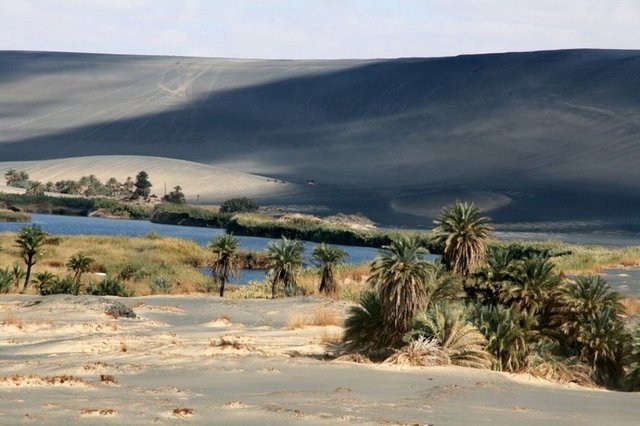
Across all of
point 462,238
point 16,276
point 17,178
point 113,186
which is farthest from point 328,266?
point 17,178

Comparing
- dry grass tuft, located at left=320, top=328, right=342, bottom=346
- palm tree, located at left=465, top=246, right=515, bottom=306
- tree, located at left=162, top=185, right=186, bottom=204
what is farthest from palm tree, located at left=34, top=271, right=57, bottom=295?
tree, located at left=162, top=185, right=186, bottom=204

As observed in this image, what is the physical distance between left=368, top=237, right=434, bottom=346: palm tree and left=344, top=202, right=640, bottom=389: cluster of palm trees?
2 cm

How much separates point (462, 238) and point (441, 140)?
5575 inches

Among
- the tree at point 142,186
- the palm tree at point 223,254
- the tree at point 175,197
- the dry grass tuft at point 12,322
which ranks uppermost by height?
the tree at point 142,186

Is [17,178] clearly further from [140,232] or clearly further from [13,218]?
[140,232]

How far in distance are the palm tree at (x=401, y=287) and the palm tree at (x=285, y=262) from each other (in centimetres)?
1909

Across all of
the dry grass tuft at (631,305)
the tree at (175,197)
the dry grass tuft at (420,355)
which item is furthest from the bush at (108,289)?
the tree at (175,197)

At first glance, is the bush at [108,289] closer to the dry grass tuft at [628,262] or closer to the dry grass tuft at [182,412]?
the dry grass tuft at [628,262]

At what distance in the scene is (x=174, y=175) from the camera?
142375 millimetres

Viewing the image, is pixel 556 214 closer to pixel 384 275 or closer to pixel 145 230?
pixel 145 230

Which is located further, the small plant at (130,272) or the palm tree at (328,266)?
the small plant at (130,272)

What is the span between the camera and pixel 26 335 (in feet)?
81.5

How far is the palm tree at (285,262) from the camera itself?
4166cm

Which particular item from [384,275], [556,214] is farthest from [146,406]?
[556,214]
